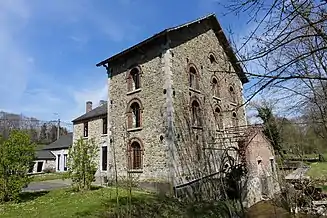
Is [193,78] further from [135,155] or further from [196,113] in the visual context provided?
[135,155]

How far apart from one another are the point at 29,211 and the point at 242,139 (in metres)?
13.8

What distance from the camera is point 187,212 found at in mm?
12625

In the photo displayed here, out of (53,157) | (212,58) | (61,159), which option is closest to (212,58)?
(212,58)

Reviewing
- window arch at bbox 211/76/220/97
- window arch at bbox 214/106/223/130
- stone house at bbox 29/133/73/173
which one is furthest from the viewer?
stone house at bbox 29/133/73/173

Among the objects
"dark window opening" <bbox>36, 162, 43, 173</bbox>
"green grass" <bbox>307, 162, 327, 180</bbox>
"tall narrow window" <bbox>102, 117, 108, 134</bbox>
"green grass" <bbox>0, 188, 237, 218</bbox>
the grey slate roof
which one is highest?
"tall narrow window" <bbox>102, 117, 108, 134</bbox>

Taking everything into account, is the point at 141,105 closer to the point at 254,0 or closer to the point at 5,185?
the point at 5,185

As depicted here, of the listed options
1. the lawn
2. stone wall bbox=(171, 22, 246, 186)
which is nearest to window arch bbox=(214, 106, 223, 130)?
stone wall bbox=(171, 22, 246, 186)

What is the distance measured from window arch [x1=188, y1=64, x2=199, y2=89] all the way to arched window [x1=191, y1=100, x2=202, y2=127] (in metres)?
1.14

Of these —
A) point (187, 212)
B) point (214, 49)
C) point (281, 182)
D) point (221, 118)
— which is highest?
point (214, 49)

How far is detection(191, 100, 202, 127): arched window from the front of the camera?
1801 centimetres

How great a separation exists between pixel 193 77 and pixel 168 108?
4.08 meters

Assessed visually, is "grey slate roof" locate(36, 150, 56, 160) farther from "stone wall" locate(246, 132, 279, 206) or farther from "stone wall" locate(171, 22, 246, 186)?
"stone wall" locate(246, 132, 279, 206)

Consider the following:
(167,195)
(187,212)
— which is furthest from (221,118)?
(187,212)

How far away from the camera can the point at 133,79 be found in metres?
18.9
